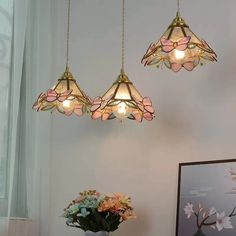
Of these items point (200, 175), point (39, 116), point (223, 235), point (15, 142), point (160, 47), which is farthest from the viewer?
point (39, 116)

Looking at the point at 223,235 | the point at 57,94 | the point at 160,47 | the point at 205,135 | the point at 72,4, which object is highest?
the point at 72,4

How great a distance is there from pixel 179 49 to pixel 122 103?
417 mm

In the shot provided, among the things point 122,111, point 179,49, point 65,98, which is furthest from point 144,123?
point 179,49

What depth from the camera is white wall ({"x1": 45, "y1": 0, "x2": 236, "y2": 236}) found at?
251cm

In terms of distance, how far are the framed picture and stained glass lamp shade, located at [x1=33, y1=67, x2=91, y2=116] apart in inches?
23.1

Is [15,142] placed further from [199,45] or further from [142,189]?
[199,45]

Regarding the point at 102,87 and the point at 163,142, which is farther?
the point at 102,87

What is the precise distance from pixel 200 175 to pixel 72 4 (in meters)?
1.41

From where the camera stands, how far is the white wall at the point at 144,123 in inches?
98.8

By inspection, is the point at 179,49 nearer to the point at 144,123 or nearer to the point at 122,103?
the point at 122,103

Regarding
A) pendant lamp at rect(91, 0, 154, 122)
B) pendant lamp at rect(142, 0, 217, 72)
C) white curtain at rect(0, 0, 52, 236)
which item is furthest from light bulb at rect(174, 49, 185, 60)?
white curtain at rect(0, 0, 52, 236)

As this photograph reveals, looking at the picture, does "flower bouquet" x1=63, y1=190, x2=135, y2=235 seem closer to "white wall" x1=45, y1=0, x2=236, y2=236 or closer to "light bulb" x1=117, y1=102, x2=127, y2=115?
"white wall" x1=45, y1=0, x2=236, y2=236

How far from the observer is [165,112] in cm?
270

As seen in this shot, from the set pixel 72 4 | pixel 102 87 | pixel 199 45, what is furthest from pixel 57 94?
pixel 72 4
